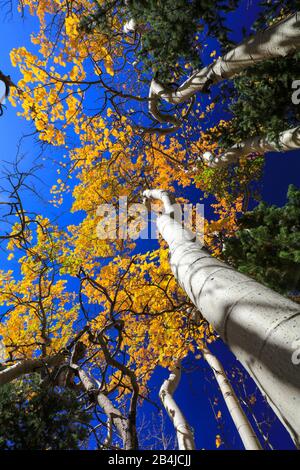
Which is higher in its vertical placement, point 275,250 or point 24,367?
point 275,250

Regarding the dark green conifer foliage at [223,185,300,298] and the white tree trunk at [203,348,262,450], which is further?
the white tree trunk at [203,348,262,450]

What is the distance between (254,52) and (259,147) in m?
3.39

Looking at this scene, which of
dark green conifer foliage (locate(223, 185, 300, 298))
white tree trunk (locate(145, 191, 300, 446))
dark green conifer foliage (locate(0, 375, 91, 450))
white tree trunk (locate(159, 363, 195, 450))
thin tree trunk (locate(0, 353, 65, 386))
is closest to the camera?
white tree trunk (locate(145, 191, 300, 446))

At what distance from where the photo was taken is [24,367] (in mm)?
3012

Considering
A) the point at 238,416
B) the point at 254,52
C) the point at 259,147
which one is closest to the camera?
the point at 254,52

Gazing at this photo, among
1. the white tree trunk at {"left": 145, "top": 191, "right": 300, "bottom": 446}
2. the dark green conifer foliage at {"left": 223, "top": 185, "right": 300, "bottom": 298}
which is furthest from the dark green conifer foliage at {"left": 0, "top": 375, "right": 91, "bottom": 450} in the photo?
the dark green conifer foliage at {"left": 223, "top": 185, "right": 300, "bottom": 298}

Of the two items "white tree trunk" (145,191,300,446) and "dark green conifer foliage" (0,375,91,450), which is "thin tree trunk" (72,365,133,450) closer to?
"dark green conifer foliage" (0,375,91,450)

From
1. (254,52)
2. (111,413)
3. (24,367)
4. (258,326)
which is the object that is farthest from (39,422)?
(254,52)

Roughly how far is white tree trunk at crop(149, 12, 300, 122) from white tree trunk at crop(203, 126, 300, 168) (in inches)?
88.3

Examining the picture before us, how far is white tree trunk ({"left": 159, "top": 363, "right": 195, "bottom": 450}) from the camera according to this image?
4312 millimetres

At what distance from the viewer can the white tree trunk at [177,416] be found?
14.1 feet

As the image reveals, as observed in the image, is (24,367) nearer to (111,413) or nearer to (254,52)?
(111,413)

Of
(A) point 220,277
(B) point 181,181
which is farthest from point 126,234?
(A) point 220,277

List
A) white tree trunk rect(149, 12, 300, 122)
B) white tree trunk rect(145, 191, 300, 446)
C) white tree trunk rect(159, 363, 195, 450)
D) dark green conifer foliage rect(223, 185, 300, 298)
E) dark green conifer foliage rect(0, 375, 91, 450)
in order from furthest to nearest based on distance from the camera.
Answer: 1. dark green conifer foliage rect(223, 185, 300, 298)
2. white tree trunk rect(159, 363, 195, 450)
3. dark green conifer foliage rect(0, 375, 91, 450)
4. white tree trunk rect(149, 12, 300, 122)
5. white tree trunk rect(145, 191, 300, 446)
